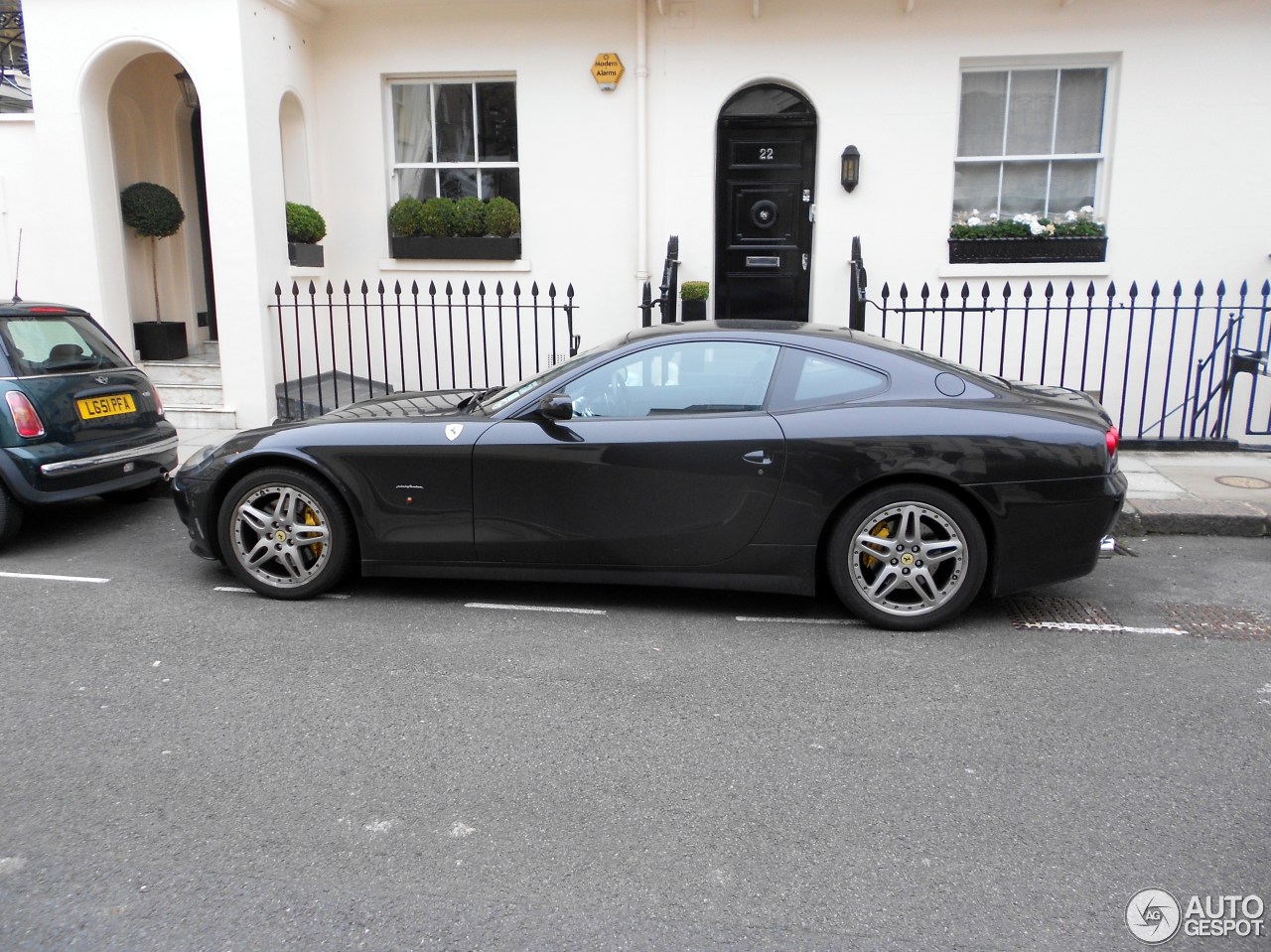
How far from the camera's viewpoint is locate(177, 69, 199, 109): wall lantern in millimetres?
10656

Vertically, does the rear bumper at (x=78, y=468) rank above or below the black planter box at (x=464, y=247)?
below

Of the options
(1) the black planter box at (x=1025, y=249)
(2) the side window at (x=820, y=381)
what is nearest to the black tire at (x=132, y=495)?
(2) the side window at (x=820, y=381)

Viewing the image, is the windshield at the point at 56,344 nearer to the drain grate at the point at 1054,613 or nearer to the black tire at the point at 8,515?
the black tire at the point at 8,515

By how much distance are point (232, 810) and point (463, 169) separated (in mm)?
8319

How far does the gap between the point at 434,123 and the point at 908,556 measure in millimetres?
7674

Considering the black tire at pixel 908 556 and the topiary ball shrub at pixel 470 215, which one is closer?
the black tire at pixel 908 556

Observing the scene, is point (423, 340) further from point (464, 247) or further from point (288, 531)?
point (288, 531)

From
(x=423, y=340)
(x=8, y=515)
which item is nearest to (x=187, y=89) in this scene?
(x=423, y=340)

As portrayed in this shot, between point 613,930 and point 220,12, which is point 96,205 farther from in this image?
point 613,930

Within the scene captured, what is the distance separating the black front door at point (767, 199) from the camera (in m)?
9.60

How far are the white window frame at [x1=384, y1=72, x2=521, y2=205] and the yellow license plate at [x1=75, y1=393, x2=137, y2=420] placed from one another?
4487 mm

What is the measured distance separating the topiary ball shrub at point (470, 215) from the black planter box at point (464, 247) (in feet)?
0.36

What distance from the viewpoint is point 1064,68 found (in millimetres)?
9391

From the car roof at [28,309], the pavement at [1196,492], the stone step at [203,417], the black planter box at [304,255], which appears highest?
the black planter box at [304,255]
